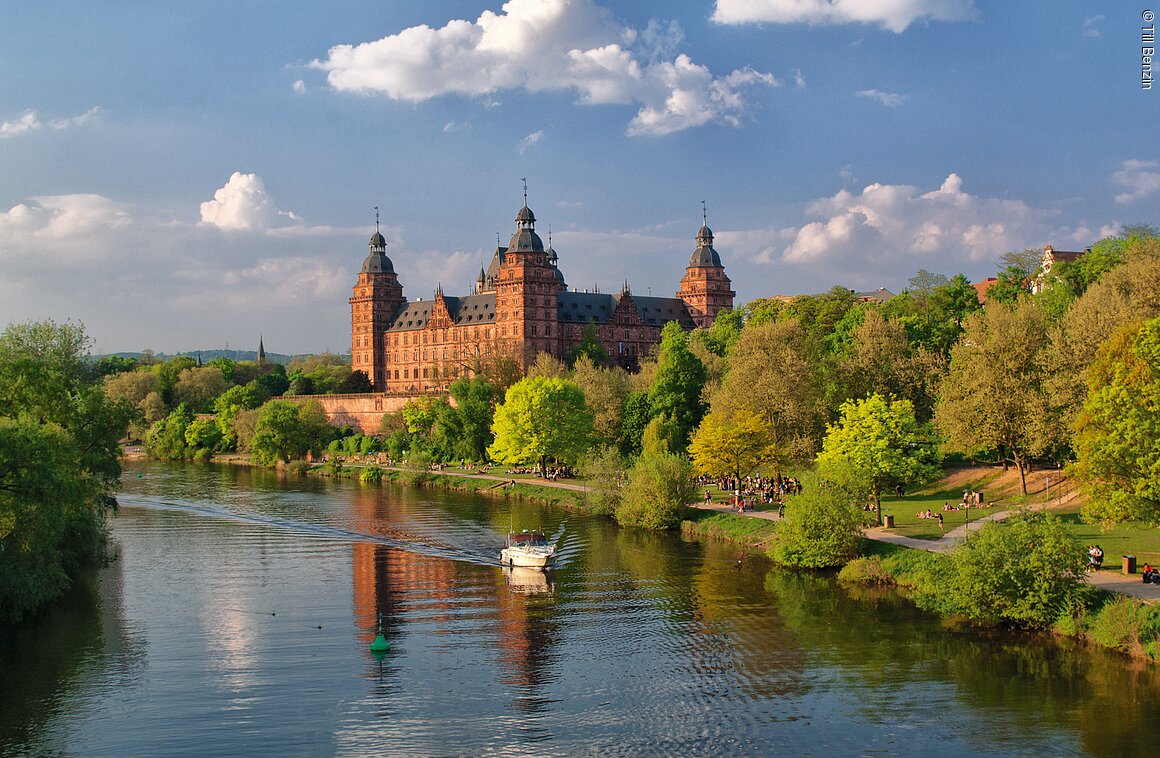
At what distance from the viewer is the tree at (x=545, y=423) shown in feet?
247

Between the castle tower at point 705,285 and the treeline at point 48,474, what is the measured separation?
99.9 m

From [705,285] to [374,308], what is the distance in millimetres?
49152

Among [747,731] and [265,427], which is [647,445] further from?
[265,427]

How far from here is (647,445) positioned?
6412 cm

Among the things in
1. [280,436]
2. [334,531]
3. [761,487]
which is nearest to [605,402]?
[761,487]

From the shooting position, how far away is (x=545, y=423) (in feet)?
A: 250

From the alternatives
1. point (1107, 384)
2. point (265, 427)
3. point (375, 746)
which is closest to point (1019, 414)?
point (1107, 384)

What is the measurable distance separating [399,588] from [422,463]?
160 feet

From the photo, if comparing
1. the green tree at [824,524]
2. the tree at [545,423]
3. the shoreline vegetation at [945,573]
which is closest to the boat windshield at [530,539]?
the shoreline vegetation at [945,573]

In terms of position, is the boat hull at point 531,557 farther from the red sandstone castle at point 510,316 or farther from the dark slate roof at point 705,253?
the dark slate roof at point 705,253

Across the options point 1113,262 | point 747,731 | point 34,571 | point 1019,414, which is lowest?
point 747,731

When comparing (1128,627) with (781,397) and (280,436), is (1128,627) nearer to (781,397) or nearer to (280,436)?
(781,397)

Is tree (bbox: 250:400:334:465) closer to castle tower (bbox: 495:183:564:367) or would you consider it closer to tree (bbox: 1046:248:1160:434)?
castle tower (bbox: 495:183:564:367)

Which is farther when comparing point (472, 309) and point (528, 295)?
point (472, 309)
